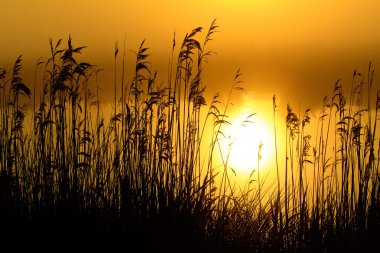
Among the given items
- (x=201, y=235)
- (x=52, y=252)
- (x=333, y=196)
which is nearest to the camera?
(x=52, y=252)

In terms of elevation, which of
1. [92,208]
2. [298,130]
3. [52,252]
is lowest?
[52,252]

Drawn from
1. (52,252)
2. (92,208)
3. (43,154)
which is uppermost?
(43,154)

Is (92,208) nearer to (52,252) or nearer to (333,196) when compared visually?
(52,252)

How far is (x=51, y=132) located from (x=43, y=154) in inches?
9.0

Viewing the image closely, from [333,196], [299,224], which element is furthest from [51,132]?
[333,196]

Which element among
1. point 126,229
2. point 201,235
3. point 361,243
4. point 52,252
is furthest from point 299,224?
point 52,252

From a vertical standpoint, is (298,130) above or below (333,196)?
above

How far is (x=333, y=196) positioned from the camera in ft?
13.7

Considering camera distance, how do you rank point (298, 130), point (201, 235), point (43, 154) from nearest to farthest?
point (201, 235) → point (43, 154) → point (298, 130)

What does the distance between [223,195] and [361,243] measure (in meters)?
0.91

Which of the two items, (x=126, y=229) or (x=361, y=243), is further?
(x=361, y=243)

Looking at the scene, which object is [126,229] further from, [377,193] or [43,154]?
[377,193]

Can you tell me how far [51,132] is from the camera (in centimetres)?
382

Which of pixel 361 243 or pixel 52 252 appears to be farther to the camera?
pixel 361 243
